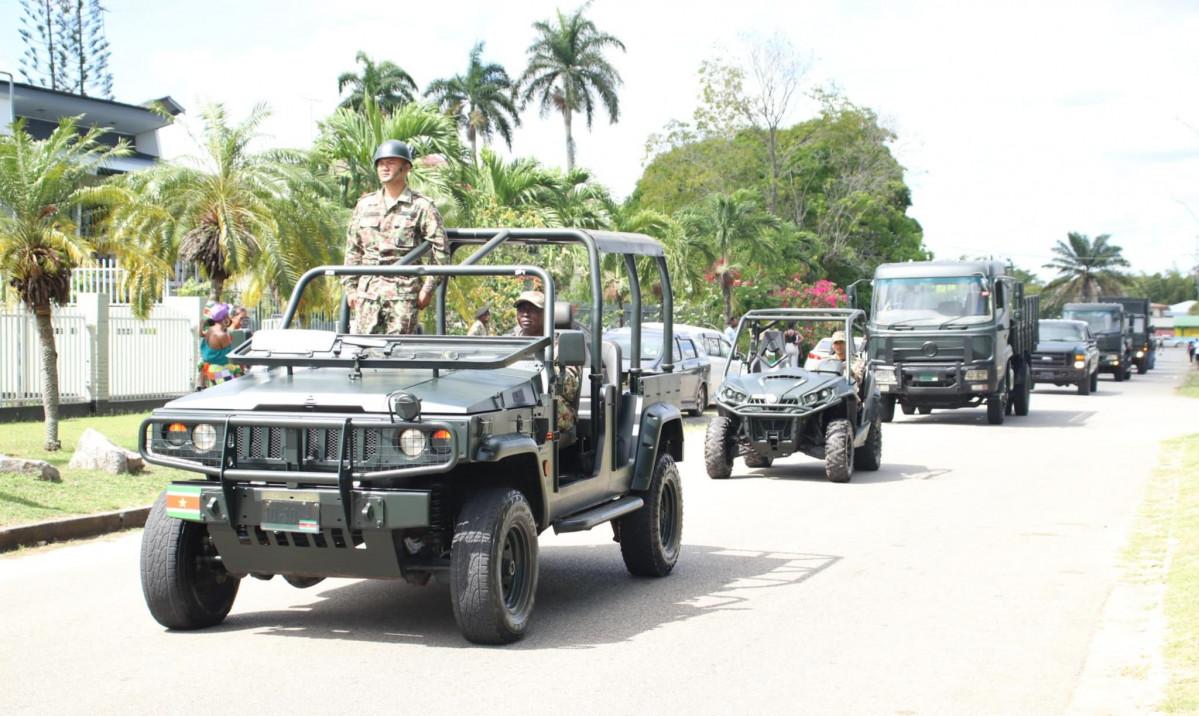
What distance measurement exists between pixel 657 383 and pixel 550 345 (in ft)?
5.74

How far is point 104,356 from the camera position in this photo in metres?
21.1

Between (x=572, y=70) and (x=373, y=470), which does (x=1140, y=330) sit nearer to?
(x=572, y=70)

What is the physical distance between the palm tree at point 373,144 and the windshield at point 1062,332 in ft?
60.5

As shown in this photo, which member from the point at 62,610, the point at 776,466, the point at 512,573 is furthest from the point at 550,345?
the point at 776,466

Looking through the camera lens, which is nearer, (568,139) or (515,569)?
(515,569)

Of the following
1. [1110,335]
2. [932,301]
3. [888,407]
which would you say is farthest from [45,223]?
[1110,335]

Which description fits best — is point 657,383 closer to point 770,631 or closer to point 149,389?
point 770,631

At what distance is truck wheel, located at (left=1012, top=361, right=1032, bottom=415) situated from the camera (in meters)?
24.8

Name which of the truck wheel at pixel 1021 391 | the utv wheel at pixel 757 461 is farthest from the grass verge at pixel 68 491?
the truck wheel at pixel 1021 391

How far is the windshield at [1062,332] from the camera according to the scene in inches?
1336

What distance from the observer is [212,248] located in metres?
18.6

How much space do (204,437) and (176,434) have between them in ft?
0.61

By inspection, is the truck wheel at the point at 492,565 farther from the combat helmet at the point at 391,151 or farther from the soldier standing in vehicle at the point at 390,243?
the combat helmet at the point at 391,151

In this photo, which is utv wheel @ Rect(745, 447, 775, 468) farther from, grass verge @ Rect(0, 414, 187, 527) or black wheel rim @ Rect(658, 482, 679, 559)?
grass verge @ Rect(0, 414, 187, 527)
